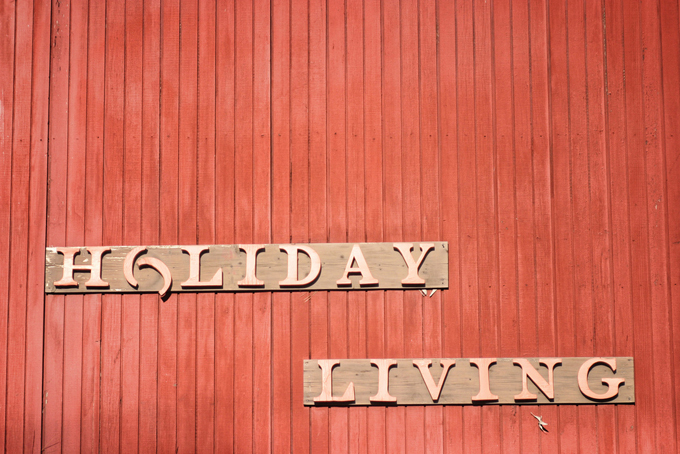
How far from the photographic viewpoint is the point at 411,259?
2711 millimetres

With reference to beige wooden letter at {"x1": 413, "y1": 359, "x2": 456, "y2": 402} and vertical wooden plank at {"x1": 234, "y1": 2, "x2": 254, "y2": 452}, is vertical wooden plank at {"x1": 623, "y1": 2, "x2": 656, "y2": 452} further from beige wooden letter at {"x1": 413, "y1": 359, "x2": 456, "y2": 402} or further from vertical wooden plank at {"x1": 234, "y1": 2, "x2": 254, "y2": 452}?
vertical wooden plank at {"x1": 234, "y1": 2, "x2": 254, "y2": 452}

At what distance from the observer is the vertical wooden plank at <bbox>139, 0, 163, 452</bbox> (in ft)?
8.79

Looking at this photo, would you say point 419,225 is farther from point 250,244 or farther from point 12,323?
point 12,323

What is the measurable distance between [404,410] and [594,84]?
7.18 feet

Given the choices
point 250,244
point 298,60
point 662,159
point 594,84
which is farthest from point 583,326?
point 298,60

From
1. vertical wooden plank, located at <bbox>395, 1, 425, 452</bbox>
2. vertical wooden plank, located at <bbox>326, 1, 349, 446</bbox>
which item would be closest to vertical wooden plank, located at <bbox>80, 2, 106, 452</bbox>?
vertical wooden plank, located at <bbox>326, 1, 349, 446</bbox>

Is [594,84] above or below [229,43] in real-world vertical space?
below

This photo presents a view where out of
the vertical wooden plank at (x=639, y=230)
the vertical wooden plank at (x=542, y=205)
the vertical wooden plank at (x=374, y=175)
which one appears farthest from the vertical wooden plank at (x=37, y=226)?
the vertical wooden plank at (x=639, y=230)

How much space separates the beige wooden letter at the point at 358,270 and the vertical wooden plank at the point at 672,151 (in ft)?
5.60

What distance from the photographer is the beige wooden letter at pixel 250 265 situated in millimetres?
2715

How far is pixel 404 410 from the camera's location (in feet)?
8.79

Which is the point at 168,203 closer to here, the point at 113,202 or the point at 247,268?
the point at 113,202

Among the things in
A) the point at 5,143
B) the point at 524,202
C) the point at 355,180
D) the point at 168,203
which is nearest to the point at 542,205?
the point at 524,202

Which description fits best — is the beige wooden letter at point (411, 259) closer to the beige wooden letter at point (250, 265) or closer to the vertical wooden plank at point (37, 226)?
the beige wooden letter at point (250, 265)
